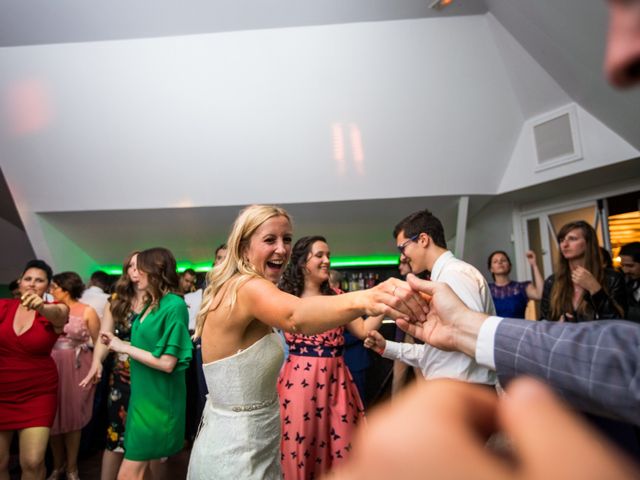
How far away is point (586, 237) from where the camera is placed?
2.56 metres

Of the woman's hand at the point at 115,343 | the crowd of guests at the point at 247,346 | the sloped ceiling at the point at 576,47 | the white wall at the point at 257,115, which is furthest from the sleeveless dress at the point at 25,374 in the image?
the sloped ceiling at the point at 576,47

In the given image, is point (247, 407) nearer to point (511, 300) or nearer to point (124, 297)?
point (124, 297)

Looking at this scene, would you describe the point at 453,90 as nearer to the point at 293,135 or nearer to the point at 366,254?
the point at 293,135

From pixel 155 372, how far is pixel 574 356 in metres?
2.18

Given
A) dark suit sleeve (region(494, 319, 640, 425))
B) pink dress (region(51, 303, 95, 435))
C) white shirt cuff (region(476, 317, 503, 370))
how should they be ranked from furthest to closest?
1. pink dress (region(51, 303, 95, 435))
2. white shirt cuff (region(476, 317, 503, 370))
3. dark suit sleeve (region(494, 319, 640, 425))

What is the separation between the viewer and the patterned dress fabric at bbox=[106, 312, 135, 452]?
268 centimetres

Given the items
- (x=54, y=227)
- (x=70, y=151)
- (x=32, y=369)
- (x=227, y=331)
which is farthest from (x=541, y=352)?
(x=54, y=227)

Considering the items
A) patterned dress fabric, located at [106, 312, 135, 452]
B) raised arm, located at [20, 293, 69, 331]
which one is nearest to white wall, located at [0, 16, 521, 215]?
patterned dress fabric, located at [106, 312, 135, 452]

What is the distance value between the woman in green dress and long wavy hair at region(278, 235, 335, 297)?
0.75 metres

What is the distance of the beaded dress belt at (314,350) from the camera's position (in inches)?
Result: 99.2

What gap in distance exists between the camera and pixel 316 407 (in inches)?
93.2

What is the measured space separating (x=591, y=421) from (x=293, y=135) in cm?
467

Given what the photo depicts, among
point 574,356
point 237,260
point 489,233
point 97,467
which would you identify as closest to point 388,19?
point 237,260

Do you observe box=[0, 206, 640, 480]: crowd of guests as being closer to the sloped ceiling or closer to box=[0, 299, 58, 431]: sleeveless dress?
box=[0, 299, 58, 431]: sleeveless dress
